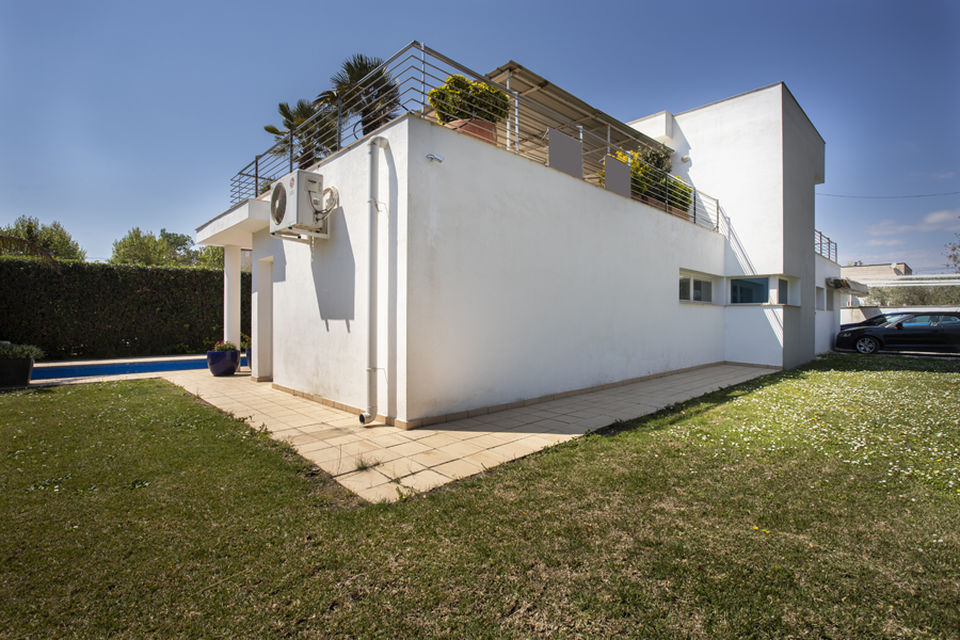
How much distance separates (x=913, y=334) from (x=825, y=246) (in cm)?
412

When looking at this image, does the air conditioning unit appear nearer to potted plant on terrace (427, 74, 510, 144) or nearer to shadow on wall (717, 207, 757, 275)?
potted plant on terrace (427, 74, 510, 144)

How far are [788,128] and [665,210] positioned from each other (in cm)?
428

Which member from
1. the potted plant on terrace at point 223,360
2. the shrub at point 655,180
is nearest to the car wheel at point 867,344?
the shrub at point 655,180

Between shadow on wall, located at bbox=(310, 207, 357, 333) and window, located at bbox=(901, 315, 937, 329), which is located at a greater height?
shadow on wall, located at bbox=(310, 207, 357, 333)

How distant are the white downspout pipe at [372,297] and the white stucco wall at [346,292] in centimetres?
7

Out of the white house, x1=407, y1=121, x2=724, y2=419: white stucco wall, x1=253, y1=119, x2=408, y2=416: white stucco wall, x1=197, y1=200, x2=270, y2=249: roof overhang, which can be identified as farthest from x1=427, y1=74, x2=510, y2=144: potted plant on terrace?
x1=197, y1=200, x2=270, y2=249: roof overhang

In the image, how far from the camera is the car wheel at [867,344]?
14758mm

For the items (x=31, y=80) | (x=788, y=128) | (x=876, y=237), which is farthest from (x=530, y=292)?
(x=876, y=237)

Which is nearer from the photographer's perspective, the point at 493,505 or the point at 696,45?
the point at 493,505

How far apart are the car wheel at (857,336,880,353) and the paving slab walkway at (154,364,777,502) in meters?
11.7

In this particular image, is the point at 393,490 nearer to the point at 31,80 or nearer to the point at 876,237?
the point at 31,80

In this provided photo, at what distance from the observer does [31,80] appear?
30.9 feet

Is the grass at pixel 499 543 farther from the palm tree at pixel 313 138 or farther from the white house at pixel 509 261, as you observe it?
the palm tree at pixel 313 138

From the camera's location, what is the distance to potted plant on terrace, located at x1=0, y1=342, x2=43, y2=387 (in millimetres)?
7430
